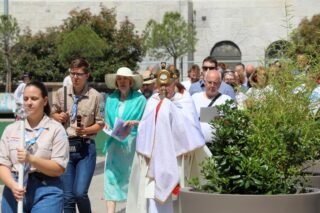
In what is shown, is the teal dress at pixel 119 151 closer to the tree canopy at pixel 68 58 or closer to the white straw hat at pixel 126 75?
the white straw hat at pixel 126 75

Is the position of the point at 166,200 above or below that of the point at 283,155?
below

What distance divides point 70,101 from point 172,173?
6.44ft

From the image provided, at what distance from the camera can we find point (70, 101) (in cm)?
961

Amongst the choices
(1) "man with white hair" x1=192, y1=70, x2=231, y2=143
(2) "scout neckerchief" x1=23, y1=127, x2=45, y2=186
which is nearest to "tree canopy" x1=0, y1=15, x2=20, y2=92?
(1) "man with white hair" x1=192, y1=70, x2=231, y2=143

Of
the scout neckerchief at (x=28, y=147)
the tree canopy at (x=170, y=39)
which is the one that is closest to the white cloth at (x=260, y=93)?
the scout neckerchief at (x=28, y=147)

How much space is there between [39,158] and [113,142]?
156 inches

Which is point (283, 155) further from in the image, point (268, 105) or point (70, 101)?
point (70, 101)

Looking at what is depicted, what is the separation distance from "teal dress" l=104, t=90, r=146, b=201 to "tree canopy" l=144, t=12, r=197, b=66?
113 ft

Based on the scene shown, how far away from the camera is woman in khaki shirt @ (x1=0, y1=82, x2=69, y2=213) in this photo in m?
6.82

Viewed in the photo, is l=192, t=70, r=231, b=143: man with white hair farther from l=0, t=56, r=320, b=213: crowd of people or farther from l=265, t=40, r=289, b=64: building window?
l=265, t=40, r=289, b=64: building window

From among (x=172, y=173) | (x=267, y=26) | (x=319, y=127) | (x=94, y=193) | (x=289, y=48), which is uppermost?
(x=267, y=26)

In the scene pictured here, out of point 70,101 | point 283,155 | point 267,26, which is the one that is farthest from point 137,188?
point 267,26

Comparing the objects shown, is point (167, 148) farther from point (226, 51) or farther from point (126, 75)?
point (226, 51)

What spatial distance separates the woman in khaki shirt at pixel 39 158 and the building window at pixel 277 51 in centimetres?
190
